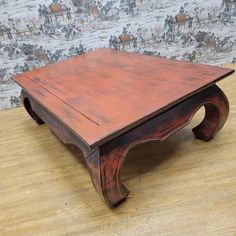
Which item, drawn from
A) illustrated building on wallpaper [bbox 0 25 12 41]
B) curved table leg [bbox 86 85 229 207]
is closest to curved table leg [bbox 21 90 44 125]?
illustrated building on wallpaper [bbox 0 25 12 41]

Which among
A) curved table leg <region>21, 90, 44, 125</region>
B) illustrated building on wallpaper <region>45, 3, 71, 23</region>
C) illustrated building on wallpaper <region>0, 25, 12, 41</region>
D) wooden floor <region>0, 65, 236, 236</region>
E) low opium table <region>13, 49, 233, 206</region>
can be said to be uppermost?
illustrated building on wallpaper <region>45, 3, 71, 23</region>

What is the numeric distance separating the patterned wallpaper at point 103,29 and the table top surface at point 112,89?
558 millimetres

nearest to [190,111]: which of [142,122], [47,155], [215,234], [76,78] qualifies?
[142,122]

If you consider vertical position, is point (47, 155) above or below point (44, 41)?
below

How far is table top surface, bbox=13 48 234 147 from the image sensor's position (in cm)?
88

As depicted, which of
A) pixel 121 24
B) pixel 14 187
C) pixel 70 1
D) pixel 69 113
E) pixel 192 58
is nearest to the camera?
pixel 69 113

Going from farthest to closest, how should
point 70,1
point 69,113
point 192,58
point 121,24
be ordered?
point 192,58 < point 121,24 < point 70,1 < point 69,113

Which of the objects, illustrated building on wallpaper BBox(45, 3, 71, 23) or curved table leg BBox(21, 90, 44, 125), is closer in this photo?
curved table leg BBox(21, 90, 44, 125)

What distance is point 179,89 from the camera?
1017 mm

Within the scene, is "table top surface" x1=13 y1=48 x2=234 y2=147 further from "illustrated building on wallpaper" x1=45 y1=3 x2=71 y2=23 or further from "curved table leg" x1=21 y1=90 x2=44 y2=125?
"illustrated building on wallpaper" x1=45 y1=3 x2=71 y2=23

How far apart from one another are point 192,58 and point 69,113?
1568 mm

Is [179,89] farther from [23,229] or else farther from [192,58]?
[192,58]

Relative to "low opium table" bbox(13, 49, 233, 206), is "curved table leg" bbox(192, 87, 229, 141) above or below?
below

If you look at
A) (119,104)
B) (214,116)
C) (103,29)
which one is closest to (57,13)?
(103,29)
